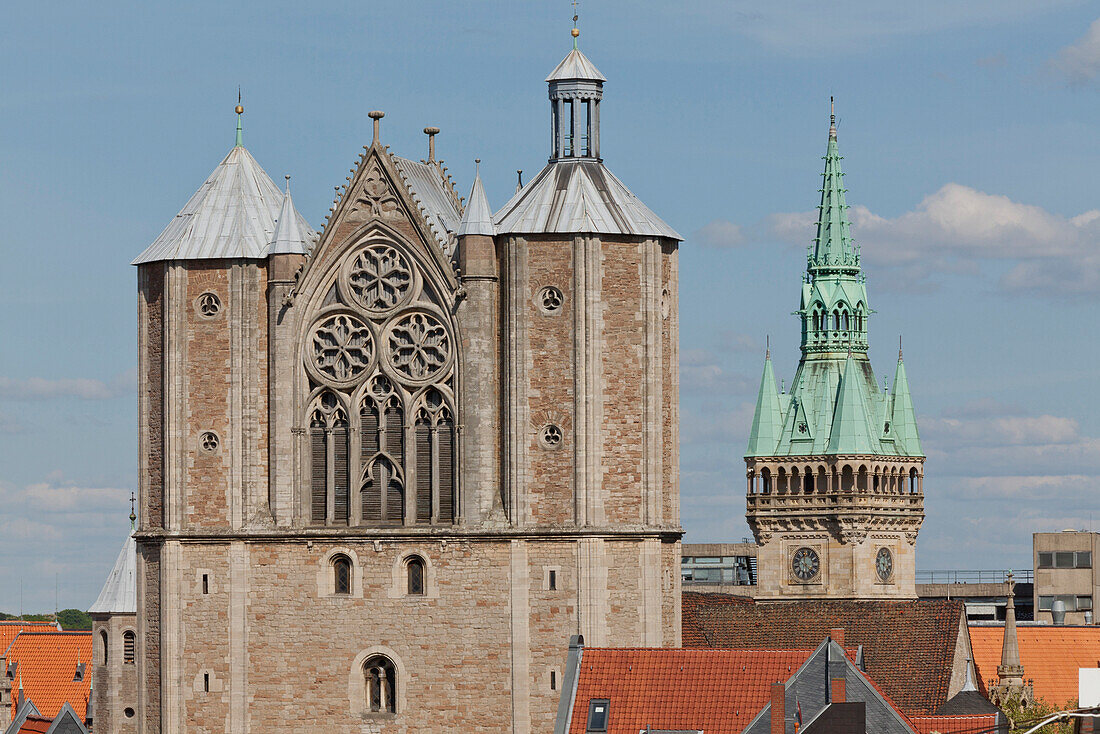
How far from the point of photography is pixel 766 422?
162 metres

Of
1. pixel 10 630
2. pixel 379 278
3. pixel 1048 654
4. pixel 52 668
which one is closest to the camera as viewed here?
pixel 379 278

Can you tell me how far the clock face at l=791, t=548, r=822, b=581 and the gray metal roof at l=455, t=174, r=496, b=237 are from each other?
8477 cm

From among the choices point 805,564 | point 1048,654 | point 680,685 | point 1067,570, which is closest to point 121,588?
point 680,685

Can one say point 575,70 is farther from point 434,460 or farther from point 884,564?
point 884,564

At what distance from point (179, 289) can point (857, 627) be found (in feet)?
89.5

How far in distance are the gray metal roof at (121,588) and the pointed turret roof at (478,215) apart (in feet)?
66.3

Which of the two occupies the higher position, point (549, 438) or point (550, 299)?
point (550, 299)

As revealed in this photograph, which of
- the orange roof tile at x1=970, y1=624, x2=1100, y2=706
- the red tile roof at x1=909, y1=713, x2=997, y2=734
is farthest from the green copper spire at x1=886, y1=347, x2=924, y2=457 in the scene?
the red tile roof at x1=909, y1=713, x2=997, y2=734

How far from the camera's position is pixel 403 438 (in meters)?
76.9

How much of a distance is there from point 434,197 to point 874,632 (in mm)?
22669

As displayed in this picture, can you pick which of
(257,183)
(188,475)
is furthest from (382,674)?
→ (257,183)

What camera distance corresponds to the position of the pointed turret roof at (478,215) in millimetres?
76312

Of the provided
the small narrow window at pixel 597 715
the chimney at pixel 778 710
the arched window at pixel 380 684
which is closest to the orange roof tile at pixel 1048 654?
the arched window at pixel 380 684

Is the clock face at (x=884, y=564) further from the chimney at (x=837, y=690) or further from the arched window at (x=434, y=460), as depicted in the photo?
the chimney at (x=837, y=690)
